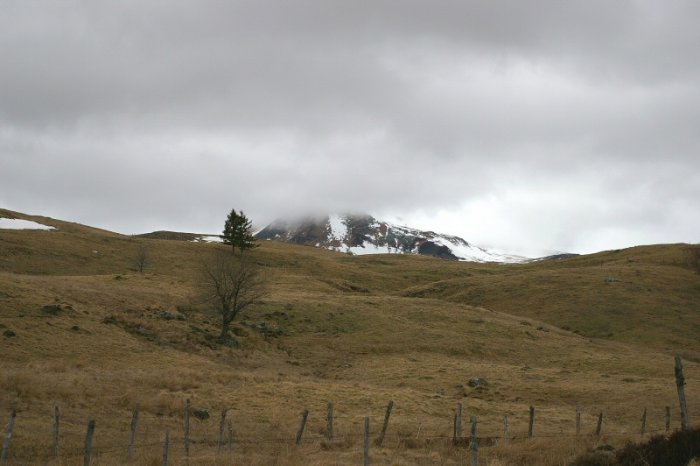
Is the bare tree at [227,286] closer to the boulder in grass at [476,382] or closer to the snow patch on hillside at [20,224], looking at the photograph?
the boulder in grass at [476,382]

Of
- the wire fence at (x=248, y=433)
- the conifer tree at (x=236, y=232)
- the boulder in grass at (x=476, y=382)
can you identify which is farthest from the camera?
the conifer tree at (x=236, y=232)

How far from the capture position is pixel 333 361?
51.8 meters

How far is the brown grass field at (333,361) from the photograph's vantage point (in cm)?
2144

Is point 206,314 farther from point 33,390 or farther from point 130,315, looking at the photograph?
point 33,390

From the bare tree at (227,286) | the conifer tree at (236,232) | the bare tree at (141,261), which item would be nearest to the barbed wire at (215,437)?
the bare tree at (227,286)

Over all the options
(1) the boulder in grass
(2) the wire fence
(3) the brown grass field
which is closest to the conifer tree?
(3) the brown grass field

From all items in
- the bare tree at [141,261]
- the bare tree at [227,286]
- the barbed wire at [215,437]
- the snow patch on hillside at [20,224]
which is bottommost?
the barbed wire at [215,437]

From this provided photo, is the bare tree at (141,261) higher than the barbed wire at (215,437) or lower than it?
higher

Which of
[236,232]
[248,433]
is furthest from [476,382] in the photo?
[236,232]

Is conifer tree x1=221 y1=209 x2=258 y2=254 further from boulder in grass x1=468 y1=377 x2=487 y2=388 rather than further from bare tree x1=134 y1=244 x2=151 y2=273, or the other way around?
boulder in grass x1=468 y1=377 x2=487 y2=388

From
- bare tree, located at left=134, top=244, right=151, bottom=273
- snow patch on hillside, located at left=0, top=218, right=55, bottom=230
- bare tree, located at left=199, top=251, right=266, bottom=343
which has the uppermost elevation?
snow patch on hillside, located at left=0, top=218, right=55, bottom=230

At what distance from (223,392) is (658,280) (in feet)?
243

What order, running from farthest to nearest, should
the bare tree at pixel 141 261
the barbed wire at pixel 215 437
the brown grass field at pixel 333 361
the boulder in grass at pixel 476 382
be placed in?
the bare tree at pixel 141 261 → the boulder in grass at pixel 476 382 → the brown grass field at pixel 333 361 → the barbed wire at pixel 215 437

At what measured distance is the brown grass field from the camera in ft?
70.3
